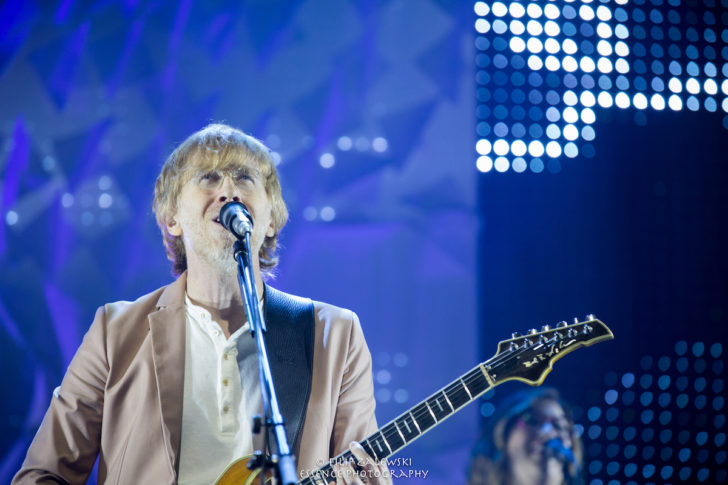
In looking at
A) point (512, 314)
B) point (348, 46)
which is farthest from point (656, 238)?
point (348, 46)

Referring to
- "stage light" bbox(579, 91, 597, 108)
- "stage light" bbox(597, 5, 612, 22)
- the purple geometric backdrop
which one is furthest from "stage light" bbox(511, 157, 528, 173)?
"stage light" bbox(597, 5, 612, 22)

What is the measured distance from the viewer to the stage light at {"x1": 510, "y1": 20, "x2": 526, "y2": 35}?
3.98m

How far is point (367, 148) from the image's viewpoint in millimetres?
3756

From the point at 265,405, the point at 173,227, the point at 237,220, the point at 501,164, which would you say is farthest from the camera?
the point at 501,164

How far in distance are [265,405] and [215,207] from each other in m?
1.30

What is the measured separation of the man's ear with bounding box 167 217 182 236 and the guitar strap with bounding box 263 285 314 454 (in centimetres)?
48

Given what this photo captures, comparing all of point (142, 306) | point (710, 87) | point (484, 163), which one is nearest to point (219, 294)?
point (142, 306)

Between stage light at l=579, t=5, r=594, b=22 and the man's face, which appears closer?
the man's face

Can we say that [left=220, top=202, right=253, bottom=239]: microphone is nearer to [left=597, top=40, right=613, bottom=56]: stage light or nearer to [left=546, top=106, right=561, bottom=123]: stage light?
[left=546, top=106, right=561, bottom=123]: stage light

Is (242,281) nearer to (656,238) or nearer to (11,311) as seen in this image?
(11,311)

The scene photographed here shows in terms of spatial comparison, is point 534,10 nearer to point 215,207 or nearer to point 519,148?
point 519,148

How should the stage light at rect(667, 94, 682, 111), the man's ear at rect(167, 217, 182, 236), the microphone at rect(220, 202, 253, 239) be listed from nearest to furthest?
the microphone at rect(220, 202, 253, 239) → the man's ear at rect(167, 217, 182, 236) → the stage light at rect(667, 94, 682, 111)

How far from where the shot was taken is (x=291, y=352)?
271cm

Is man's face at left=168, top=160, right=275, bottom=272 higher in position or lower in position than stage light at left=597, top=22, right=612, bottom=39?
lower
